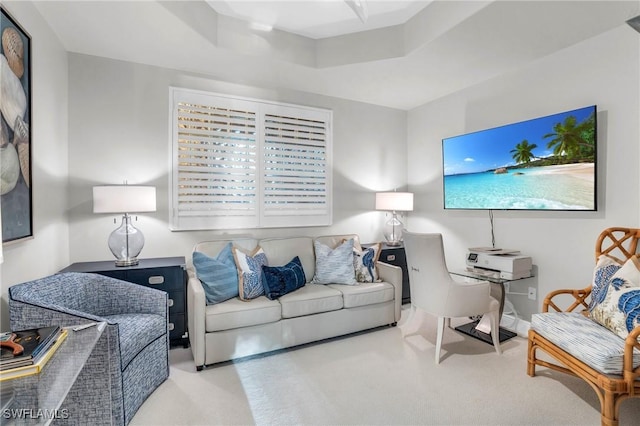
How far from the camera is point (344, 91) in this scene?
12.2 ft

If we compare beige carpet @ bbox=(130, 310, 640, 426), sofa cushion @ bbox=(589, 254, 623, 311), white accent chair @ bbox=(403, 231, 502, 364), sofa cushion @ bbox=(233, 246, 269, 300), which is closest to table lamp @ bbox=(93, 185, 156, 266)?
sofa cushion @ bbox=(233, 246, 269, 300)

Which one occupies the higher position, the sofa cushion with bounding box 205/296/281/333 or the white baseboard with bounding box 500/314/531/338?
the sofa cushion with bounding box 205/296/281/333

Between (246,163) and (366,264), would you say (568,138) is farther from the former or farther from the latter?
(246,163)

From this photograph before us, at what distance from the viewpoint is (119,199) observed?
8.18 ft

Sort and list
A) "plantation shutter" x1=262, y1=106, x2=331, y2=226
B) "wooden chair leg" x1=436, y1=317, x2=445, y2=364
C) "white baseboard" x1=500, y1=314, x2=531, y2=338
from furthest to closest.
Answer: "plantation shutter" x1=262, y1=106, x2=331, y2=226 < "white baseboard" x1=500, y1=314, x2=531, y2=338 < "wooden chair leg" x1=436, y1=317, x2=445, y2=364

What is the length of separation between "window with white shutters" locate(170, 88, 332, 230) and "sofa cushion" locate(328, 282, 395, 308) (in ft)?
3.45

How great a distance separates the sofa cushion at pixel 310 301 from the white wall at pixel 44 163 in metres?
1.73

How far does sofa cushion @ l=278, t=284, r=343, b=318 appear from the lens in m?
2.67

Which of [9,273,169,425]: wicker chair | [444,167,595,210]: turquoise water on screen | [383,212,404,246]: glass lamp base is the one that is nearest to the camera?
[9,273,169,425]: wicker chair

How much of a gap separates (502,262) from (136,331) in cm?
290

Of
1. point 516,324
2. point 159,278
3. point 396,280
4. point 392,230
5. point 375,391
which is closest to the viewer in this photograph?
point 375,391

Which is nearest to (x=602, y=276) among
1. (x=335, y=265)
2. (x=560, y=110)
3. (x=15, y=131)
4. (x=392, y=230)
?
(x=560, y=110)

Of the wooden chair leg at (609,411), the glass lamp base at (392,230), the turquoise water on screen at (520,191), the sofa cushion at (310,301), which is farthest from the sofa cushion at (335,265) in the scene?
the wooden chair leg at (609,411)

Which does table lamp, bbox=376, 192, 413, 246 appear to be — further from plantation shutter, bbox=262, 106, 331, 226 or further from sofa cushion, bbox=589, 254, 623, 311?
sofa cushion, bbox=589, 254, 623, 311
